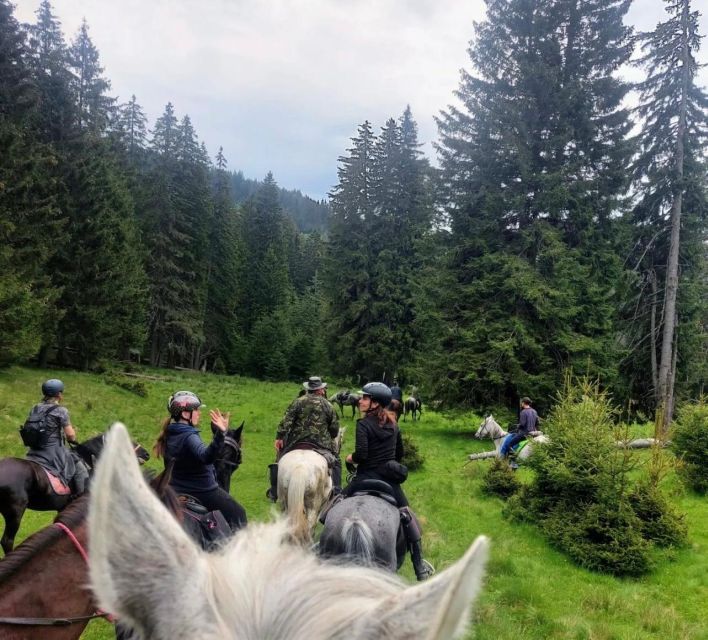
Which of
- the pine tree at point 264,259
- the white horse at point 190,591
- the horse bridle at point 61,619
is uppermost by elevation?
the pine tree at point 264,259

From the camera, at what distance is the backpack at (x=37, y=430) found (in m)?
6.36

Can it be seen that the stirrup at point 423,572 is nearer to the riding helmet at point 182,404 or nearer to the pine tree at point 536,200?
the riding helmet at point 182,404

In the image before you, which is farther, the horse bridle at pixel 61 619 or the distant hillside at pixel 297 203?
the distant hillside at pixel 297 203

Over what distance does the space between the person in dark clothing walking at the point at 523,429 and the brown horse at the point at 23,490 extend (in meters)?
9.31

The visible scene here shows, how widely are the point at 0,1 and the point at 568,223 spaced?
23114 millimetres

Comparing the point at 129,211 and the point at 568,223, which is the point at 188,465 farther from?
the point at 129,211

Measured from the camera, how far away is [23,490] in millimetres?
5863

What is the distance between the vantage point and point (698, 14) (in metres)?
15.9

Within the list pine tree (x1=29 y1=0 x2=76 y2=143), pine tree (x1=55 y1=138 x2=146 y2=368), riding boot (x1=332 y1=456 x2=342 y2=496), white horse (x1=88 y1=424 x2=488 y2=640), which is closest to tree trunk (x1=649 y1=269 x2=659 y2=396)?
riding boot (x1=332 y1=456 x2=342 y2=496)

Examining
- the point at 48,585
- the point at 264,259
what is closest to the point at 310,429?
the point at 48,585

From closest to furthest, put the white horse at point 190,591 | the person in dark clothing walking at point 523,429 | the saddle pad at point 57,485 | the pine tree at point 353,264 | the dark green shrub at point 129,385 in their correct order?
the white horse at point 190,591, the saddle pad at point 57,485, the person in dark clothing walking at point 523,429, the dark green shrub at point 129,385, the pine tree at point 353,264

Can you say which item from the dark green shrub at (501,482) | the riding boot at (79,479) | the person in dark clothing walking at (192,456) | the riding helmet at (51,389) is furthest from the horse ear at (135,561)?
the dark green shrub at (501,482)

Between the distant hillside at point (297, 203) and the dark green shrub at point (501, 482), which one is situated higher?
the distant hillside at point (297, 203)

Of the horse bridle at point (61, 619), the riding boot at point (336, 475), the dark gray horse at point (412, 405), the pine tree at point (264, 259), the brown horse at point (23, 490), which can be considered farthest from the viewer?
the pine tree at point (264, 259)
